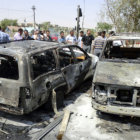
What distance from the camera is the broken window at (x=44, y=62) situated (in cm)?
478

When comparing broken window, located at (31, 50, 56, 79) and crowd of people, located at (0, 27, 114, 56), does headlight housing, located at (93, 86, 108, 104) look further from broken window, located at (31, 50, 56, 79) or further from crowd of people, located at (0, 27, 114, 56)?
crowd of people, located at (0, 27, 114, 56)

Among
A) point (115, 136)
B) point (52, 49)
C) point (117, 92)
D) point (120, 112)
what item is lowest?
point (115, 136)

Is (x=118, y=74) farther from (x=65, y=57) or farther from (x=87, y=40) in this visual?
(x=87, y=40)

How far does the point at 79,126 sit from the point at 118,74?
1.42m

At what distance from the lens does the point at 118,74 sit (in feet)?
14.8

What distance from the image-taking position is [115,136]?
4.03 m

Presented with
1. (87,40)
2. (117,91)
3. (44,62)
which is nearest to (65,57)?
(44,62)

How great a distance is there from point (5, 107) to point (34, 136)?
34.0 inches

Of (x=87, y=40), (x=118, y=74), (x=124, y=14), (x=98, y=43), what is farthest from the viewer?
(x=124, y=14)

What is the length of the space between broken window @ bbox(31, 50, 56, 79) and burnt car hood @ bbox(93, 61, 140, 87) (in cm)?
112

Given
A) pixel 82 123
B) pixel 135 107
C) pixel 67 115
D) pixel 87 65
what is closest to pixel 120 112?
pixel 135 107

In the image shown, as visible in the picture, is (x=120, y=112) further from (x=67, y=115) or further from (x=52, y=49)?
(x=52, y=49)

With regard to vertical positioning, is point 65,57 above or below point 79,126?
above

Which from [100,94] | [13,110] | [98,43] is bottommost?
[13,110]
